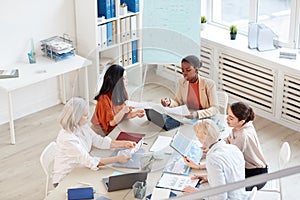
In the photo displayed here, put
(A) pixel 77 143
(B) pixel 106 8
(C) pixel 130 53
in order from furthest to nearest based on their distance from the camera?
(B) pixel 106 8 → (C) pixel 130 53 → (A) pixel 77 143

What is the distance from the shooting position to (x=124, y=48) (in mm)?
4859

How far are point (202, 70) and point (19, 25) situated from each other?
196 centimetres

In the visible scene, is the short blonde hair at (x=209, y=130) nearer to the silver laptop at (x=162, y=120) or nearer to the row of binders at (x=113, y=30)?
the silver laptop at (x=162, y=120)

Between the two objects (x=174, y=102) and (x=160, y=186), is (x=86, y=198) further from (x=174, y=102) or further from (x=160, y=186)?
(x=174, y=102)

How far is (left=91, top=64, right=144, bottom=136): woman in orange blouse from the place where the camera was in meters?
3.70

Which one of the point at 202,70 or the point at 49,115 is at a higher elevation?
the point at 202,70

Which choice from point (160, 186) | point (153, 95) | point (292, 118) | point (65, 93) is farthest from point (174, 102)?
point (65, 93)

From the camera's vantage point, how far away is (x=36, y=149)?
5.00m

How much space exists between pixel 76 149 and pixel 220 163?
0.90 meters

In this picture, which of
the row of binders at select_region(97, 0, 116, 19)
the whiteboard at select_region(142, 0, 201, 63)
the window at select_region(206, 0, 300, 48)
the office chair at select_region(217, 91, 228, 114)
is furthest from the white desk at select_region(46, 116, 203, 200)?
the window at select_region(206, 0, 300, 48)

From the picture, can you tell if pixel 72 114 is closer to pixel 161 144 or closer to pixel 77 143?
pixel 77 143

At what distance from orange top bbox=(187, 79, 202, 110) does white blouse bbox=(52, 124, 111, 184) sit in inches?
25.4

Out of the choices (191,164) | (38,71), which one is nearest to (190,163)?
(191,164)

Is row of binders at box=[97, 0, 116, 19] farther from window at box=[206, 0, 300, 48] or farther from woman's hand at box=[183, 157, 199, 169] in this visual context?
woman's hand at box=[183, 157, 199, 169]
